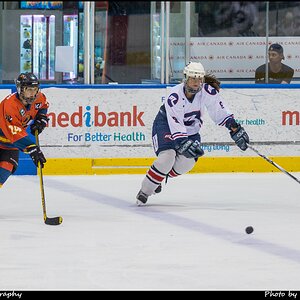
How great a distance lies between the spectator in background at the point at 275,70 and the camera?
8.29 metres

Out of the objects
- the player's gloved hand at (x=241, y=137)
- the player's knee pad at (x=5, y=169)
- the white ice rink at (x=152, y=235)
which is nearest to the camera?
the white ice rink at (x=152, y=235)

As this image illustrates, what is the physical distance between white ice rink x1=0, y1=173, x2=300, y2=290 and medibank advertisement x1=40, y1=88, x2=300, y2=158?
13.0 inches

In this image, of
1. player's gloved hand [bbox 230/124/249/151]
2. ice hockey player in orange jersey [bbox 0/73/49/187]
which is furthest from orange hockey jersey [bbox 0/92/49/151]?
player's gloved hand [bbox 230/124/249/151]

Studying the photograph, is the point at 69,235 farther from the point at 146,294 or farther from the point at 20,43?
the point at 20,43

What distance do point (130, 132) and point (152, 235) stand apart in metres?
2.93

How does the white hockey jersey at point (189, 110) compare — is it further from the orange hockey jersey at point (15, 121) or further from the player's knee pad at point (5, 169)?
the player's knee pad at point (5, 169)

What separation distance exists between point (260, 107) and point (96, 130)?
1.20m

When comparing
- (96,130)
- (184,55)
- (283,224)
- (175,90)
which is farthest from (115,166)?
(283,224)

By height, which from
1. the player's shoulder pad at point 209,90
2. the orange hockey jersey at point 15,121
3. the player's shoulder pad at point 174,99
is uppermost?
the player's shoulder pad at point 209,90

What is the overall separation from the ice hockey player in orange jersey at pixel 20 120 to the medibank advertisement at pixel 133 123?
2177mm

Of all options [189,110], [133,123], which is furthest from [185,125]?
[133,123]

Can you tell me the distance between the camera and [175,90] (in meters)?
6.09

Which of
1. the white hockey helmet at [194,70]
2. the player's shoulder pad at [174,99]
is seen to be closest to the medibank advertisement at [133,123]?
the player's shoulder pad at [174,99]

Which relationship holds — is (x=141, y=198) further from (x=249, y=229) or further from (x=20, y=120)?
(x=249, y=229)
